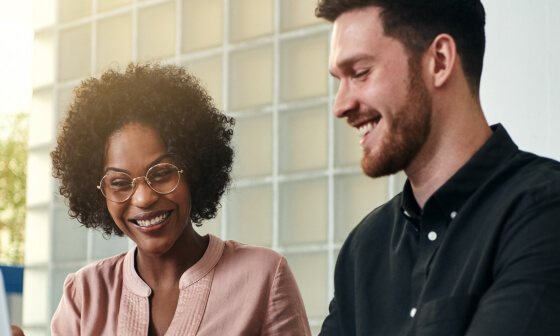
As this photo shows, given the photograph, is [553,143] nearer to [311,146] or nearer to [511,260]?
[311,146]

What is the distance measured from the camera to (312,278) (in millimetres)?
2801

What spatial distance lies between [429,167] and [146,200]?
75 cm

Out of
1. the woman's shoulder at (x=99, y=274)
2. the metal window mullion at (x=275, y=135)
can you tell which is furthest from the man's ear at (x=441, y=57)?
the metal window mullion at (x=275, y=135)

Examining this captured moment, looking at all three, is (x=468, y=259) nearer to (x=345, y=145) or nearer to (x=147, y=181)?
(x=147, y=181)

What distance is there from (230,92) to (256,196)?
1.44 feet

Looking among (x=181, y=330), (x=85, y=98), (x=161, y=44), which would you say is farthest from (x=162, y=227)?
(x=161, y=44)

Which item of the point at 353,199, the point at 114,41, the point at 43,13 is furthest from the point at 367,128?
the point at 43,13

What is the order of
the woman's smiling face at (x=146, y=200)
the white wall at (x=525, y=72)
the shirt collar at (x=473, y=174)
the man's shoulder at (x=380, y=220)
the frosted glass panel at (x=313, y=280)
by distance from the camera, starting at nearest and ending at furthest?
the shirt collar at (x=473, y=174), the man's shoulder at (x=380, y=220), the woman's smiling face at (x=146, y=200), the white wall at (x=525, y=72), the frosted glass panel at (x=313, y=280)

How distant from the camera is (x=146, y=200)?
1.82m

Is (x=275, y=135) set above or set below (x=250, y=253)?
above

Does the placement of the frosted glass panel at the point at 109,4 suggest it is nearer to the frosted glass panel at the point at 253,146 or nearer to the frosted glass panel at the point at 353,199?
the frosted glass panel at the point at 253,146

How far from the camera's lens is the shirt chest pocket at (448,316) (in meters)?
1.18

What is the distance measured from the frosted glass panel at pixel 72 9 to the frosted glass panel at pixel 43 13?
0.05 meters

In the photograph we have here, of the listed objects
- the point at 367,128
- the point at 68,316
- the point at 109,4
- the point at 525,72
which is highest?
the point at 109,4
